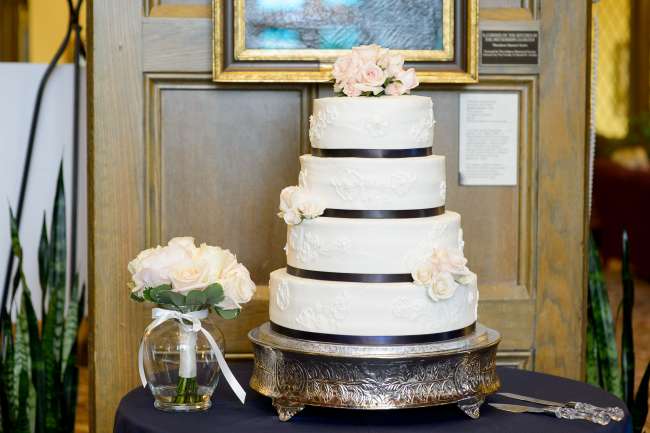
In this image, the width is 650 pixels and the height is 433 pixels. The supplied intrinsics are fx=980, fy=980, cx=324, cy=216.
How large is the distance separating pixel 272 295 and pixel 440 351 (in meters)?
0.43

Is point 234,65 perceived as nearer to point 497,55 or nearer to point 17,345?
point 497,55

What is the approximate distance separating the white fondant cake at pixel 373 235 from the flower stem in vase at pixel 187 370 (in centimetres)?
22

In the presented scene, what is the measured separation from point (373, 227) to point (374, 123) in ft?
0.75

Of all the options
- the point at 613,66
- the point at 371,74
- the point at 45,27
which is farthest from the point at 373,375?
the point at 613,66

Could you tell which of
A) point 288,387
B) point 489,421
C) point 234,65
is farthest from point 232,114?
point 489,421

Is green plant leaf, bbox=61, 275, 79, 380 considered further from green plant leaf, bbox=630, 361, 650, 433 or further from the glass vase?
green plant leaf, bbox=630, 361, 650, 433

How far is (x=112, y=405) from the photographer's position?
9.77ft

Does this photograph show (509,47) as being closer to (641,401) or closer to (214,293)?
(641,401)

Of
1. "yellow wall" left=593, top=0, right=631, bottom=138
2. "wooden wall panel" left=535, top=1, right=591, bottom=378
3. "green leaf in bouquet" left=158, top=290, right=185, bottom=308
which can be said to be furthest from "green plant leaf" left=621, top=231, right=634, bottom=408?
"yellow wall" left=593, top=0, right=631, bottom=138

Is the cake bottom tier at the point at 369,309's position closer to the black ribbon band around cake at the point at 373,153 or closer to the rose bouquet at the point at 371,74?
the black ribbon band around cake at the point at 373,153

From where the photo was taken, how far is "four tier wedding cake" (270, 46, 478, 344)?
2.10 metres

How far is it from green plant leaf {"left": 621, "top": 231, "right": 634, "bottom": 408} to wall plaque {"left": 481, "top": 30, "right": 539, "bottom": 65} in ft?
2.18

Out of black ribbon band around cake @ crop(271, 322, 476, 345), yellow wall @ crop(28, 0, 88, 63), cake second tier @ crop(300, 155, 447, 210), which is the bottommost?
black ribbon band around cake @ crop(271, 322, 476, 345)

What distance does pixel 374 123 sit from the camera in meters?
2.14
